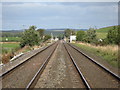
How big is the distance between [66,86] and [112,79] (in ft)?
9.50

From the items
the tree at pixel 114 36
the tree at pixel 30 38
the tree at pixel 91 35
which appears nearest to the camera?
the tree at pixel 114 36

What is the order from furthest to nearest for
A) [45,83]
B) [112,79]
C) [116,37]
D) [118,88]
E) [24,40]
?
[24,40] → [116,37] → [112,79] → [45,83] → [118,88]

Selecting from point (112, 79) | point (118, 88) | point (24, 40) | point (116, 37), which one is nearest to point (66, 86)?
point (118, 88)

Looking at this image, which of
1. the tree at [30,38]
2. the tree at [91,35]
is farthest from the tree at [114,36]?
the tree at [91,35]

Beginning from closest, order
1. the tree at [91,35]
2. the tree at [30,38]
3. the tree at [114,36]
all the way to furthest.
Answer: the tree at [114,36] → the tree at [30,38] → the tree at [91,35]

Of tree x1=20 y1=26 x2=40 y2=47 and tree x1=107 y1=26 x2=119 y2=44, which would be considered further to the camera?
tree x1=20 y1=26 x2=40 y2=47

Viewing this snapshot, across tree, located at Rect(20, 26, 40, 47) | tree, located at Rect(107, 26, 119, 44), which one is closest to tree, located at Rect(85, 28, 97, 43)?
tree, located at Rect(20, 26, 40, 47)

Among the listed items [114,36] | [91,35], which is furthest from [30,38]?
[114,36]

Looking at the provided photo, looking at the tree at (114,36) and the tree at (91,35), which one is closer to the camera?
the tree at (114,36)

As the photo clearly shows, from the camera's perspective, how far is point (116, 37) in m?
36.0

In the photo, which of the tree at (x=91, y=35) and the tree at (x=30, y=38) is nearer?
the tree at (x=30, y=38)

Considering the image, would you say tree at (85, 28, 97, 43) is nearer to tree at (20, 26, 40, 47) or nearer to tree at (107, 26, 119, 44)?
tree at (20, 26, 40, 47)

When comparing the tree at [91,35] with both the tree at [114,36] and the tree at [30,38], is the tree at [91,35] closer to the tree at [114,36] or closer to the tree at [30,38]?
the tree at [30,38]

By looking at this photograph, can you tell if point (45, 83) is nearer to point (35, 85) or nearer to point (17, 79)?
point (35, 85)
